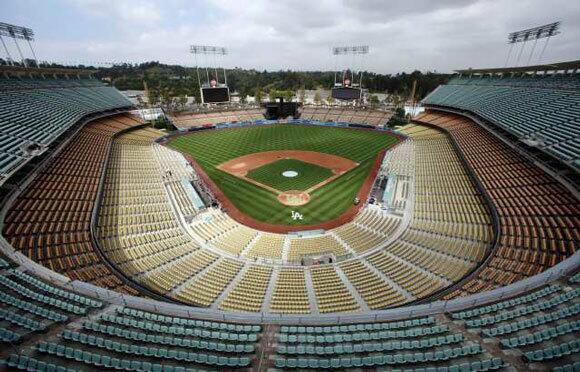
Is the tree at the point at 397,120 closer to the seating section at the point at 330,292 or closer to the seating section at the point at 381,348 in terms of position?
the seating section at the point at 330,292

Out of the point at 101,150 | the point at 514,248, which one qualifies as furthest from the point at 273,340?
the point at 101,150

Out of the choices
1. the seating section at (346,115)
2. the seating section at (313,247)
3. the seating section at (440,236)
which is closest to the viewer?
the seating section at (440,236)

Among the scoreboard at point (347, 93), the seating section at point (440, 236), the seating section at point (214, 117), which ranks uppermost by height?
the scoreboard at point (347, 93)

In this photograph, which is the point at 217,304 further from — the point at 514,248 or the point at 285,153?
the point at 285,153

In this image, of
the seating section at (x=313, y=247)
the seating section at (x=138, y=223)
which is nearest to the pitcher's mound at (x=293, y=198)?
the seating section at (x=313, y=247)

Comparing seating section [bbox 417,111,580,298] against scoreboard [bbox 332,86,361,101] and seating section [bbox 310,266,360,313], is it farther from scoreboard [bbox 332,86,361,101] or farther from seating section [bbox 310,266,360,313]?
scoreboard [bbox 332,86,361,101]

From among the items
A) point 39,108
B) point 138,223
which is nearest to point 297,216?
point 138,223
